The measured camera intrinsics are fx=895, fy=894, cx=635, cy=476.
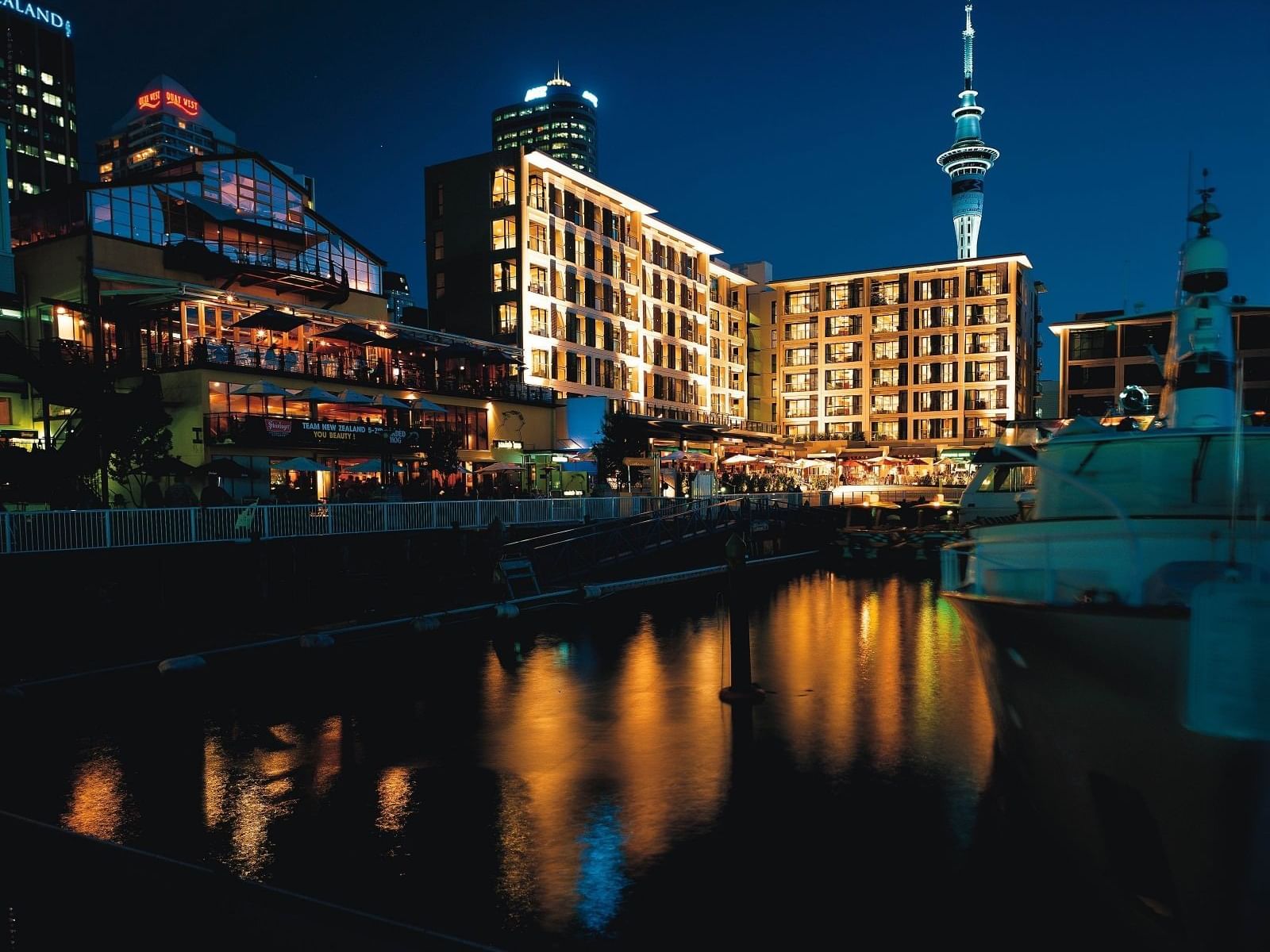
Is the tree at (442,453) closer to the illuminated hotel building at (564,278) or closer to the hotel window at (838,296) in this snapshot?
the illuminated hotel building at (564,278)

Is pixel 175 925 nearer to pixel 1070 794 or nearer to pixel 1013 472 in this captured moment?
pixel 1070 794

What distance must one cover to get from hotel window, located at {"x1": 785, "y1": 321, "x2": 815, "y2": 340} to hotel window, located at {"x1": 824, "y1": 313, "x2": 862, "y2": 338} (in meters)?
1.46

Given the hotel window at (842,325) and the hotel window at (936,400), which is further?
the hotel window at (842,325)

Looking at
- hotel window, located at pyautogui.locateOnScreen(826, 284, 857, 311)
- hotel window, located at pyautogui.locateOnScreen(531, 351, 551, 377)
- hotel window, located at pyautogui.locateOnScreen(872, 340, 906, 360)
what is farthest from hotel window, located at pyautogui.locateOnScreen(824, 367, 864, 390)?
hotel window, located at pyautogui.locateOnScreen(531, 351, 551, 377)

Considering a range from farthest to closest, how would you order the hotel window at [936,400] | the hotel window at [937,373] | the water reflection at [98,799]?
the hotel window at [937,373] < the hotel window at [936,400] < the water reflection at [98,799]

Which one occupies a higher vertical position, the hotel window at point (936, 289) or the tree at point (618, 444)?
the hotel window at point (936, 289)

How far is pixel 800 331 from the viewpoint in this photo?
91.9 m

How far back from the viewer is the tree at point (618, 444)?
46844 millimetres

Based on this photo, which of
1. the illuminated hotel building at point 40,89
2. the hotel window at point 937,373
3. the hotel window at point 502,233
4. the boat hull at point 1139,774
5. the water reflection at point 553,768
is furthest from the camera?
the illuminated hotel building at point 40,89

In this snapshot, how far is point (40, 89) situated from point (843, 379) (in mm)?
126607

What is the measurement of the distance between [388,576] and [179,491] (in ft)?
17.3

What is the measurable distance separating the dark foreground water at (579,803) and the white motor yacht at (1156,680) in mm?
1017

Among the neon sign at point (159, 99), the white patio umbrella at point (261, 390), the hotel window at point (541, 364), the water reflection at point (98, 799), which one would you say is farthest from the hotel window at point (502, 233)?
the neon sign at point (159, 99)

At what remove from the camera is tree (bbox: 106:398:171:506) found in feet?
74.8
